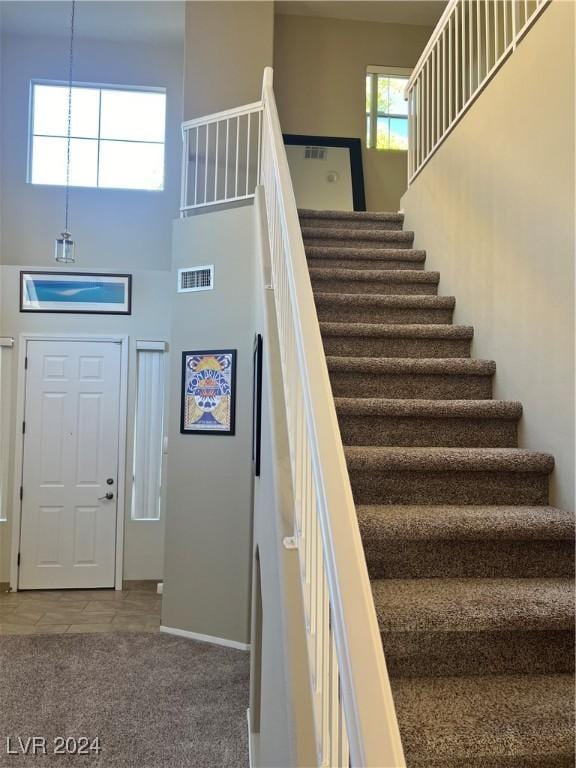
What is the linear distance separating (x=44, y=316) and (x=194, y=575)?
2.83m

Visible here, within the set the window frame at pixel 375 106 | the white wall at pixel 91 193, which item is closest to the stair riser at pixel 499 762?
the white wall at pixel 91 193

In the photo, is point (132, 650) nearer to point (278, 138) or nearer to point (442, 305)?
point (442, 305)

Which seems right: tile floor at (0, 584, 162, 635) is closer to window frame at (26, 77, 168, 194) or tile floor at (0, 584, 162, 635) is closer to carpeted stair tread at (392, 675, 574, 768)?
carpeted stair tread at (392, 675, 574, 768)

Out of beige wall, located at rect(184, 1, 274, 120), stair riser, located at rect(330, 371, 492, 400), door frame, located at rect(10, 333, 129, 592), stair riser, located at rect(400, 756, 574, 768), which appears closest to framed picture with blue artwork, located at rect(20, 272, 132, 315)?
door frame, located at rect(10, 333, 129, 592)

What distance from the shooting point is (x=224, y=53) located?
5.04m

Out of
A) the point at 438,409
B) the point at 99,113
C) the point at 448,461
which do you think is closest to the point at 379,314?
the point at 438,409

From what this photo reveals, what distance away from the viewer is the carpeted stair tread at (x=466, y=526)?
1763mm

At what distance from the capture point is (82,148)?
5551 millimetres

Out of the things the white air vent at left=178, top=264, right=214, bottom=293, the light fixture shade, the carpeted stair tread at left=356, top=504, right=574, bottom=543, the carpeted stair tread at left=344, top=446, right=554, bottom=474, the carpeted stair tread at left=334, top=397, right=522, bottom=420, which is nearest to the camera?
the carpeted stair tread at left=356, top=504, right=574, bottom=543

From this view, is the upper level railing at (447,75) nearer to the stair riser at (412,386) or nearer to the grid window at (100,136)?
the stair riser at (412,386)

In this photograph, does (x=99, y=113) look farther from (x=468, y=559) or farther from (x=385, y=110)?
(x=468, y=559)

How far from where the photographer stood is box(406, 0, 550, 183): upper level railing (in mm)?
2967

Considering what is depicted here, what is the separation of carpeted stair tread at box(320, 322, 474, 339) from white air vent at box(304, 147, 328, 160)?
3393 millimetres

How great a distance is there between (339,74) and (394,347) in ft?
13.9
